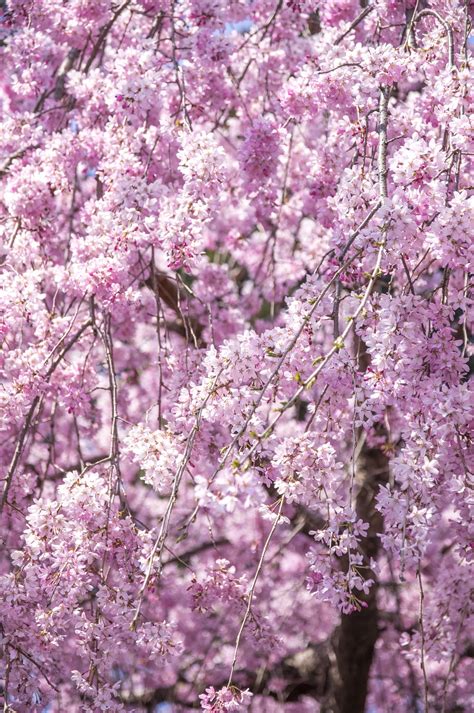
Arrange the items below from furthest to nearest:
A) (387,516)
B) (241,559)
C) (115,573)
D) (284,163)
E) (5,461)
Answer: (241,559) → (284,163) → (5,461) → (115,573) → (387,516)

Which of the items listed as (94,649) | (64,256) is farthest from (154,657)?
(64,256)

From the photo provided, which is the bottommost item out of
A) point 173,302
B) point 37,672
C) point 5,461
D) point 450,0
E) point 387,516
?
point 37,672

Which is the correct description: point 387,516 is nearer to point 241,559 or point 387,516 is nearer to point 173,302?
point 173,302

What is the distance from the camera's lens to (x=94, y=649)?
2477 mm

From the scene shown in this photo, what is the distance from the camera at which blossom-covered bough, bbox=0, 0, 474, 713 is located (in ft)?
6.66

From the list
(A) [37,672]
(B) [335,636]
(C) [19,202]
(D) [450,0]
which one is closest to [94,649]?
(A) [37,672]

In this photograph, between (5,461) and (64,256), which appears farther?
(64,256)

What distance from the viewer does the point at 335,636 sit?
185 inches

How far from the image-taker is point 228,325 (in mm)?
4059

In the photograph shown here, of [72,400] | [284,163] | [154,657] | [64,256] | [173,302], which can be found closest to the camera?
[154,657]

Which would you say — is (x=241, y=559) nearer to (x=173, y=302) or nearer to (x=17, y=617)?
(x=173, y=302)

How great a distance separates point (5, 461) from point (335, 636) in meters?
2.29

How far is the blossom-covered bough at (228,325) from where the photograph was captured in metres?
2.03

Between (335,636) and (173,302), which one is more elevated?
Result: (173,302)
